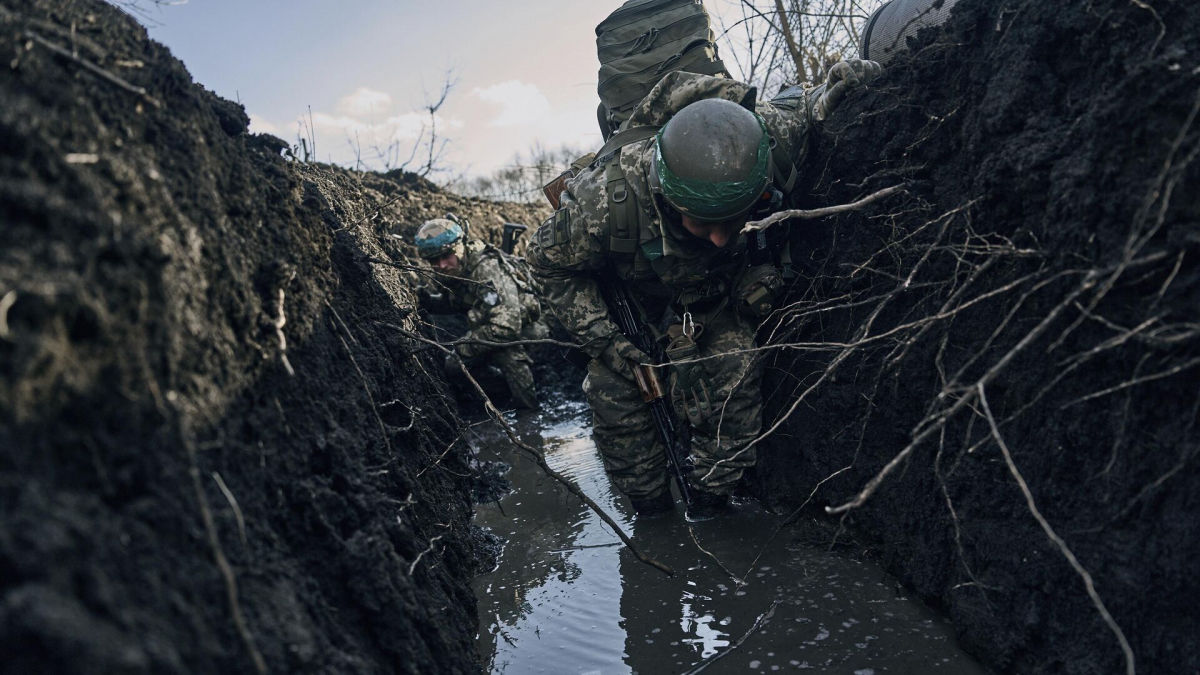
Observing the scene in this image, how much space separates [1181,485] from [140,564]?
6.80 ft

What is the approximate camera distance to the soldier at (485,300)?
6.68 m

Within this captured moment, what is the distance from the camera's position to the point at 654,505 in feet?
13.3

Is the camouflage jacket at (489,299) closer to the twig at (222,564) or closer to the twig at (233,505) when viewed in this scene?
the twig at (233,505)

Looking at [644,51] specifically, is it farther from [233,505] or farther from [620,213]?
[233,505]

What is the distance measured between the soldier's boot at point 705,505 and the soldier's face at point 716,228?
4.19 feet

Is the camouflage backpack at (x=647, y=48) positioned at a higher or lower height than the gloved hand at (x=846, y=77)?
higher

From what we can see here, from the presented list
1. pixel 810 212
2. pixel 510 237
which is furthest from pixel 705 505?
pixel 510 237

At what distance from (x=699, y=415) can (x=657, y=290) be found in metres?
0.69

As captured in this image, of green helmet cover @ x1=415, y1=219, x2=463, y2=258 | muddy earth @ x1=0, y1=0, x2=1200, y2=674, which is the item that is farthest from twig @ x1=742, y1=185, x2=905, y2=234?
green helmet cover @ x1=415, y1=219, x2=463, y2=258

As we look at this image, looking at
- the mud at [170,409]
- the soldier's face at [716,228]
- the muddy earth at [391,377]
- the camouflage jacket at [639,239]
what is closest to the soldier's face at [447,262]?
the camouflage jacket at [639,239]

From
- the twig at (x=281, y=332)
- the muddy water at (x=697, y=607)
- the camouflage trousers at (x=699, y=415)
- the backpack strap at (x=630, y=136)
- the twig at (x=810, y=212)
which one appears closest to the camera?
the twig at (x=281, y=332)

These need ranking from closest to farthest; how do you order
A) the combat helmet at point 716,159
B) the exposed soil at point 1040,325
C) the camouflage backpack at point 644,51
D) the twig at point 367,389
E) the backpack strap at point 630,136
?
the exposed soil at point 1040,325 < the twig at point 367,389 < the combat helmet at point 716,159 < the backpack strap at point 630,136 < the camouflage backpack at point 644,51

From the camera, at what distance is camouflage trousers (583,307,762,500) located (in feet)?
12.2

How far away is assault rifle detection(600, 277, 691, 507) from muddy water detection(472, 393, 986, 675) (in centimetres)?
28
